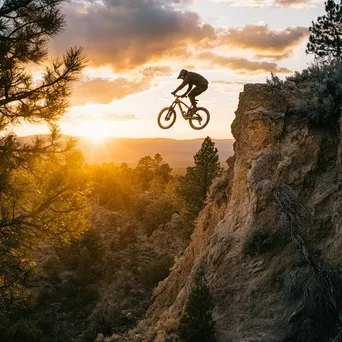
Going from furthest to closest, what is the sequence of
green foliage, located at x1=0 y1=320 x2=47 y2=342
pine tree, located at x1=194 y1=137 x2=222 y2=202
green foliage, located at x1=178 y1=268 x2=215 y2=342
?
pine tree, located at x1=194 y1=137 x2=222 y2=202 → green foliage, located at x1=0 y1=320 x2=47 y2=342 → green foliage, located at x1=178 y1=268 x2=215 y2=342

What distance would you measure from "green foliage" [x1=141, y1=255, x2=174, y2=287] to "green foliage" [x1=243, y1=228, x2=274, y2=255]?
15911 mm

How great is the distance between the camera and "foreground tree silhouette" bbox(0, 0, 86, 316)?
9516 millimetres

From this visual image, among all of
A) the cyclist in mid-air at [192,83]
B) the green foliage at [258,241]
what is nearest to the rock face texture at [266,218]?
the green foliage at [258,241]

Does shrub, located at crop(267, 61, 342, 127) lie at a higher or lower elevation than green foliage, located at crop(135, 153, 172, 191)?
higher

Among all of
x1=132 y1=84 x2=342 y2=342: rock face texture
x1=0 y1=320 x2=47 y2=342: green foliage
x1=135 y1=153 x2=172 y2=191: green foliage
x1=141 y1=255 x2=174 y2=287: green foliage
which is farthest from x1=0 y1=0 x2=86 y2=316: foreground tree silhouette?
x1=135 y1=153 x2=172 y2=191: green foliage

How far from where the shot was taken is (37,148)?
33.7 feet

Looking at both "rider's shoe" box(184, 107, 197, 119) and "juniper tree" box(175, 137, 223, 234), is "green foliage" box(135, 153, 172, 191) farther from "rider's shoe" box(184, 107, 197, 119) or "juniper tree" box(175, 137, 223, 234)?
"rider's shoe" box(184, 107, 197, 119)

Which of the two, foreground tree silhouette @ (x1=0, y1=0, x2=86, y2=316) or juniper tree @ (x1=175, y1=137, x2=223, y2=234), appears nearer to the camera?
foreground tree silhouette @ (x1=0, y1=0, x2=86, y2=316)

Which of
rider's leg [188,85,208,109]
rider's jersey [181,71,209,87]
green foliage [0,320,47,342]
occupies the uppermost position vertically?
rider's jersey [181,71,209,87]

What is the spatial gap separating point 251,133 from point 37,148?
7.11 m

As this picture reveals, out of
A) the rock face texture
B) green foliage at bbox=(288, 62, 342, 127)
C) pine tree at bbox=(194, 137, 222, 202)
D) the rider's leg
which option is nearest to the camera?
the rock face texture

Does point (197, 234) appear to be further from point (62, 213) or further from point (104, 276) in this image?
point (104, 276)

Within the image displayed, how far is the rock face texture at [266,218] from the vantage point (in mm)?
8922

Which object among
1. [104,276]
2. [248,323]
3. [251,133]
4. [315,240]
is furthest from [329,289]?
[104,276]
